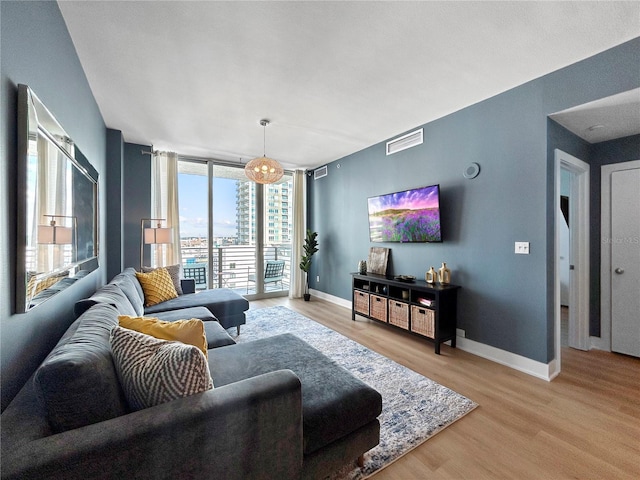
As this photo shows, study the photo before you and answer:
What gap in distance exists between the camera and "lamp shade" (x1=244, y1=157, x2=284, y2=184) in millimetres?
3570

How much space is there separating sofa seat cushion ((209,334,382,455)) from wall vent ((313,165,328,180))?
416 centimetres

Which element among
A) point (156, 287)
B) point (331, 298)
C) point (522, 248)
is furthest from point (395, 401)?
point (331, 298)

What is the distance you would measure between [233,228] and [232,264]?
0.71 metres

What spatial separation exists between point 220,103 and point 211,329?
7.67 feet

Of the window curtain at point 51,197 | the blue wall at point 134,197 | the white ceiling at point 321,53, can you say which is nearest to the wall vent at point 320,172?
the white ceiling at point 321,53

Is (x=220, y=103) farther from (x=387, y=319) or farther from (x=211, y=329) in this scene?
(x=387, y=319)

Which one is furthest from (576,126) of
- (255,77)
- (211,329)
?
(211,329)

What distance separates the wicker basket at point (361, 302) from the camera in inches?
155

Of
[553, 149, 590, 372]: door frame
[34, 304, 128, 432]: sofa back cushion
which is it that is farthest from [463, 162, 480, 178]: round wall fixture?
[34, 304, 128, 432]: sofa back cushion

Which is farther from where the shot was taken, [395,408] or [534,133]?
[534,133]

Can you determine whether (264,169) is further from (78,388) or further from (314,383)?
(78,388)

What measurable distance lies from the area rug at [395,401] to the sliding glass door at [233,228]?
2.13m

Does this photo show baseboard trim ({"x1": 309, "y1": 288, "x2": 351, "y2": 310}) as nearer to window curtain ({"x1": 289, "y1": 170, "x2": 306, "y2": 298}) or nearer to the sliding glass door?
window curtain ({"x1": 289, "y1": 170, "x2": 306, "y2": 298})

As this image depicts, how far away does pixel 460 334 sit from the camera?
3.13 metres
